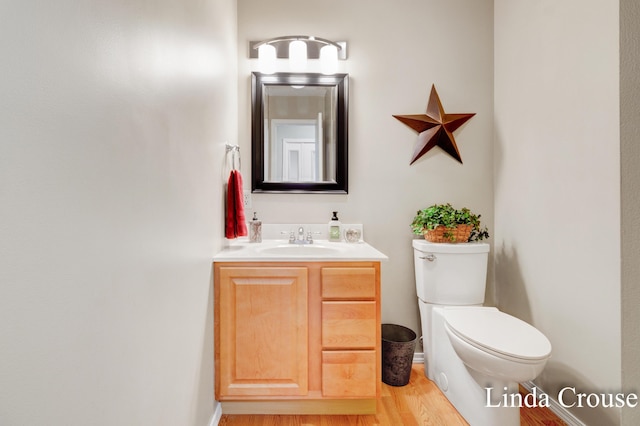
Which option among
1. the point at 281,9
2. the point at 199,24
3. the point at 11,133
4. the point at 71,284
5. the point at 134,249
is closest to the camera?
the point at 11,133

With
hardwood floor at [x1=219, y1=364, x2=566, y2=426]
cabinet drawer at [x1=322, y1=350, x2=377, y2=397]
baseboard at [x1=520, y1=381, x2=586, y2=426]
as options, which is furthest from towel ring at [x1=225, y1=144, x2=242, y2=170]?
baseboard at [x1=520, y1=381, x2=586, y2=426]

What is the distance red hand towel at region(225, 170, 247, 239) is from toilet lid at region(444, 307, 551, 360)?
1.19 meters

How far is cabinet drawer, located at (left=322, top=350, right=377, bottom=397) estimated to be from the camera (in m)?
1.43

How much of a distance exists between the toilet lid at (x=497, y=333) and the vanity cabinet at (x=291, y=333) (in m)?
0.40

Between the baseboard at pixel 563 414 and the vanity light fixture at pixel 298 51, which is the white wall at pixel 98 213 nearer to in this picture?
the vanity light fixture at pixel 298 51

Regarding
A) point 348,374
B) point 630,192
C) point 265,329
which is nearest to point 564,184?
point 630,192

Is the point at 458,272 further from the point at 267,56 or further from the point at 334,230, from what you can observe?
the point at 267,56

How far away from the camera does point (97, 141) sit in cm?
62

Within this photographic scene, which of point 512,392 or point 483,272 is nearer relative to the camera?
point 512,392

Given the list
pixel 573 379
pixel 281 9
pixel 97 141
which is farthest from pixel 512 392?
pixel 281 9

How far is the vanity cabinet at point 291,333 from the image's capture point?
1428 millimetres

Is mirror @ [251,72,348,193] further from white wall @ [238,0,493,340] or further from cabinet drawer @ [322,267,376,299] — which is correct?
cabinet drawer @ [322,267,376,299]

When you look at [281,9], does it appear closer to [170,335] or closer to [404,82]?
[404,82]

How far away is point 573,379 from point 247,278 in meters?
1.64
